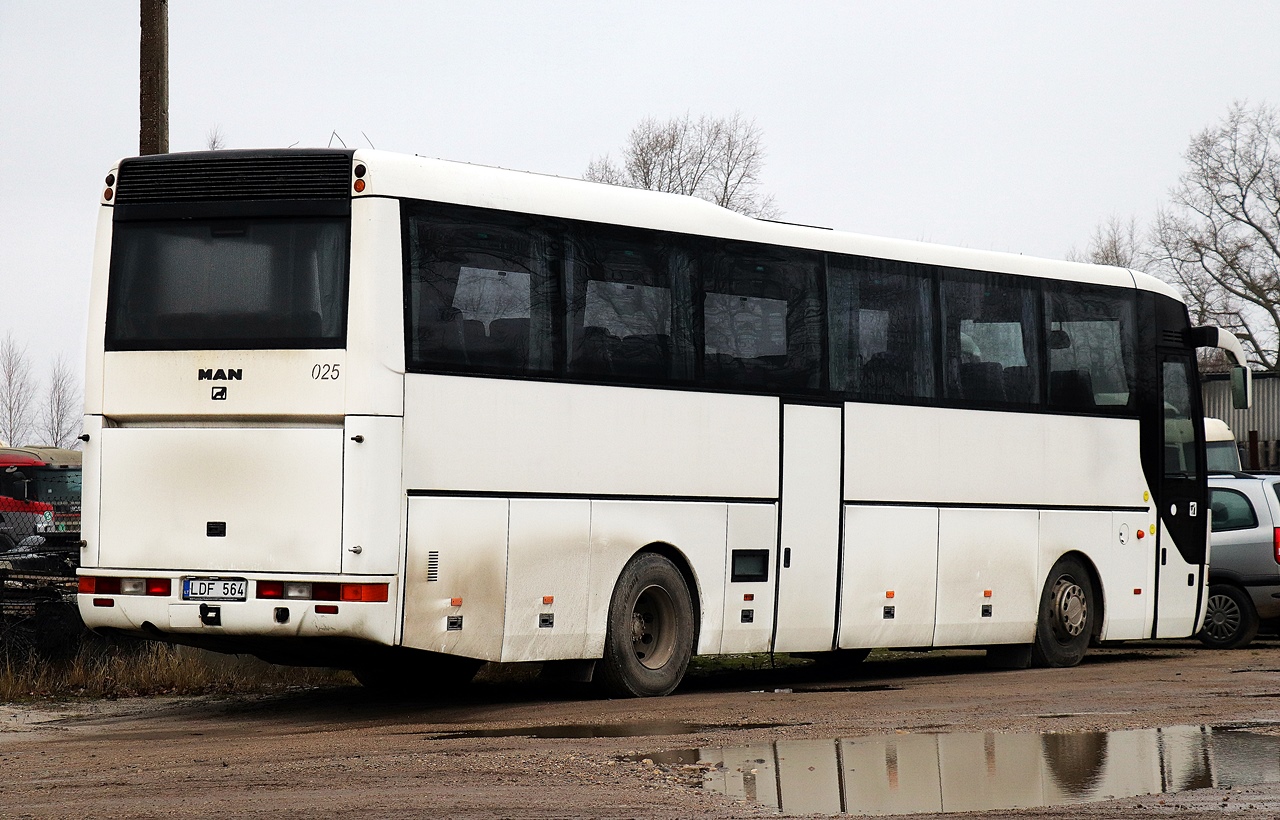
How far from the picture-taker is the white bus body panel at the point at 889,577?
49.8ft

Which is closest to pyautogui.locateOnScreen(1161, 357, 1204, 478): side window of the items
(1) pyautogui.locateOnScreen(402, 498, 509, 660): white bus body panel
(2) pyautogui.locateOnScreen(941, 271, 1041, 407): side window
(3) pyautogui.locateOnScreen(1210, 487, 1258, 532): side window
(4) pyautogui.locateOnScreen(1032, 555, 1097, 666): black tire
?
(3) pyautogui.locateOnScreen(1210, 487, 1258, 532): side window

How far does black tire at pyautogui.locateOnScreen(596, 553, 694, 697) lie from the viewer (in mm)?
13227

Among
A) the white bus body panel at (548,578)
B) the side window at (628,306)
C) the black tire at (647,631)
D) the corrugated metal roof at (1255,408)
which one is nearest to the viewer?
the white bus body panel at (548,578)

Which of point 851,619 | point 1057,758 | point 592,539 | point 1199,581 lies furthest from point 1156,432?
point 1057,758

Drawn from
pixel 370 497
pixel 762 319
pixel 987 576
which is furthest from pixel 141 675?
pixel 987 576

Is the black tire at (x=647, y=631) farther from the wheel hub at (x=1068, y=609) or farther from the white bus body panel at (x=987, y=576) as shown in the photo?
the wheel hub at (x=1068, y=609)

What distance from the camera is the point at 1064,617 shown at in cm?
1720

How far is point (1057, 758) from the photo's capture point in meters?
9.64

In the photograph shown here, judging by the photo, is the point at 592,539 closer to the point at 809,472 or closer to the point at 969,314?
the point at 809,472

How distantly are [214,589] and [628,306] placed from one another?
12.5 feet

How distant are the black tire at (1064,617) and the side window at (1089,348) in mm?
1663

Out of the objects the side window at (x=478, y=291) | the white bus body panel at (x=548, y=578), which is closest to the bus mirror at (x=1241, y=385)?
the white bus body panel at (x=548, y=578)

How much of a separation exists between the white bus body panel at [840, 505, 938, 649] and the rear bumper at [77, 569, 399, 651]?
16.5 ft

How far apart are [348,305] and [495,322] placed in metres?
1.18
